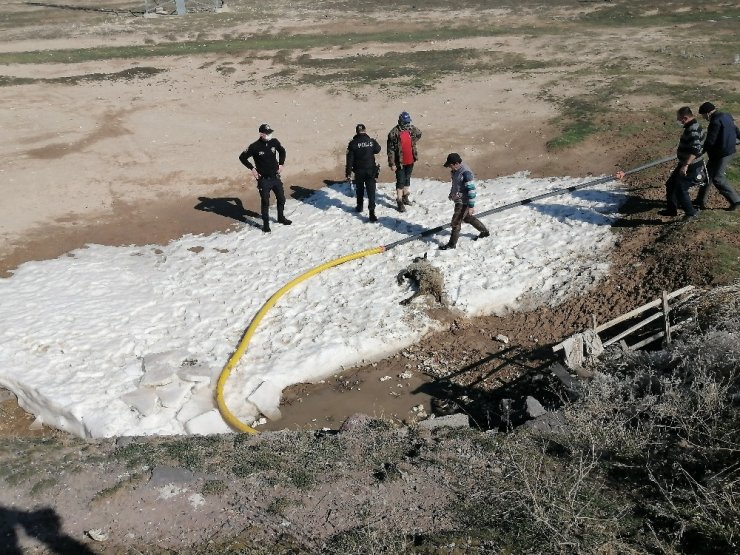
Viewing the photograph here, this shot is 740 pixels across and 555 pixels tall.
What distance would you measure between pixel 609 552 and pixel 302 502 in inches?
117

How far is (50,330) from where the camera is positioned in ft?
38.7

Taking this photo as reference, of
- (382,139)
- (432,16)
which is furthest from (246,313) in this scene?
(432,16)

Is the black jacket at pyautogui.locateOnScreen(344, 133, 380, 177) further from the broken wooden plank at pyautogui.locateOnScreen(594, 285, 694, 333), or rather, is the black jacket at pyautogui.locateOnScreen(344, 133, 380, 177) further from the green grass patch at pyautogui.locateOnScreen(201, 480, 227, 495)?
the green grass patch at pyautogui.locateOnScreen(201, 480, 227, 495)

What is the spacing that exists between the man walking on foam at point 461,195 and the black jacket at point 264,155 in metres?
3.74

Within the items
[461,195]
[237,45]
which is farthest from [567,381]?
[237,45]

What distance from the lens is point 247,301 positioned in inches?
495

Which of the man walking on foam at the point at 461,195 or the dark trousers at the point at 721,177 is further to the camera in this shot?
the man walking on foam at the point at 461,195

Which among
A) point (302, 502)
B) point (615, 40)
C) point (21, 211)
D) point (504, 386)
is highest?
point (615, 40)

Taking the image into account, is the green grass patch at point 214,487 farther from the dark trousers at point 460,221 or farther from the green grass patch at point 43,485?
the dark trousers at point 460,221

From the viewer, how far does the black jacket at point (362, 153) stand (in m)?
13.8

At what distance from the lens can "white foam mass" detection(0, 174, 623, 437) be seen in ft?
34.2

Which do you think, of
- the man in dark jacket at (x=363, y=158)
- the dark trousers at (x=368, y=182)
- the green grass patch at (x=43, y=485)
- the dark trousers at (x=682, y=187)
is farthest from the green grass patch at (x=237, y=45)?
the green grass patch at (x=43, y=485)

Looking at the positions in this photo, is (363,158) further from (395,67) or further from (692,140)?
(395,67)

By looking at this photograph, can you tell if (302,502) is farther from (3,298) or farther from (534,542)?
(3,298)
